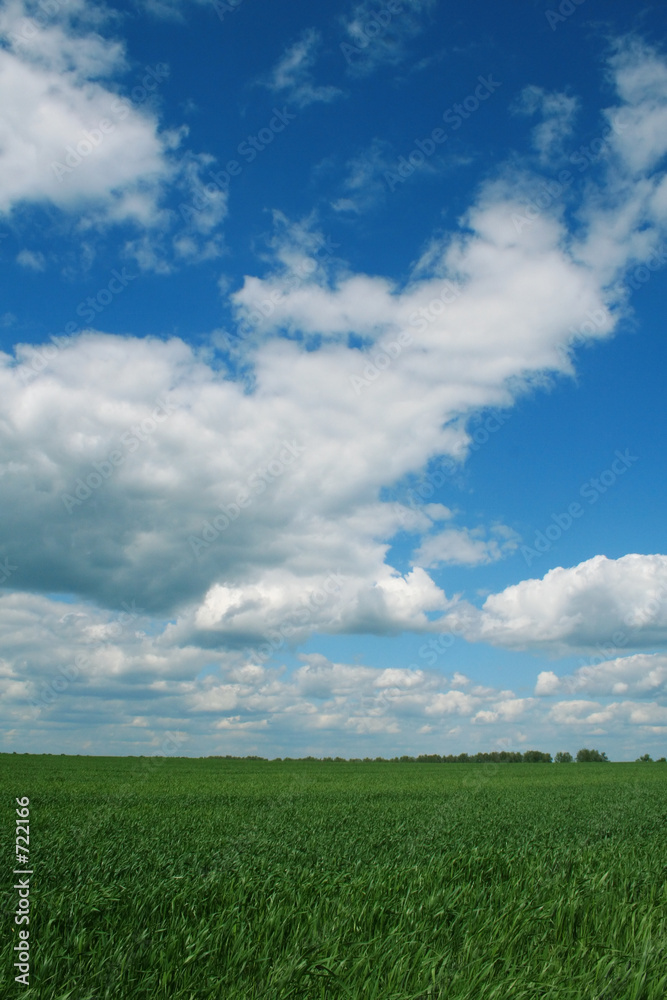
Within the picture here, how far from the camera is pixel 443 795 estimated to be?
82.9 feet

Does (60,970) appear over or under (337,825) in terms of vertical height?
over

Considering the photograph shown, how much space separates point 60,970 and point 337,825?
34.1ft

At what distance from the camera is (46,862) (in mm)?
7879

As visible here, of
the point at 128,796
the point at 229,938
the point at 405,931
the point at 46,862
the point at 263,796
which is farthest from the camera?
the point at 263,796

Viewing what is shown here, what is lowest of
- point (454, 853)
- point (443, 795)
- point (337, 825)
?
point (443, 795)

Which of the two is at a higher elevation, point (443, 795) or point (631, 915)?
point (631, 915)

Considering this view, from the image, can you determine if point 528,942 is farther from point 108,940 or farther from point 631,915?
point 108,940

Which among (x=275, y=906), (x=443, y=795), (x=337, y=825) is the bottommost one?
(x=443, y=795)

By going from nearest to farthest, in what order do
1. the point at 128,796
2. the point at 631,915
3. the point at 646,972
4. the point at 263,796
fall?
the point at 646,972 → the point at 631,915 → the point at 128,796 → the point at 263,796

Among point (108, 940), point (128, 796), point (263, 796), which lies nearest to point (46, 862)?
point (108, 940)

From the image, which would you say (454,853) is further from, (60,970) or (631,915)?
(60,970)

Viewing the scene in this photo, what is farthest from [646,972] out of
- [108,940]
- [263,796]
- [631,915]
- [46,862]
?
[263,796]

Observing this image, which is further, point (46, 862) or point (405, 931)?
point (46, 862)

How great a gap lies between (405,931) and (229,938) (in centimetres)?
174
